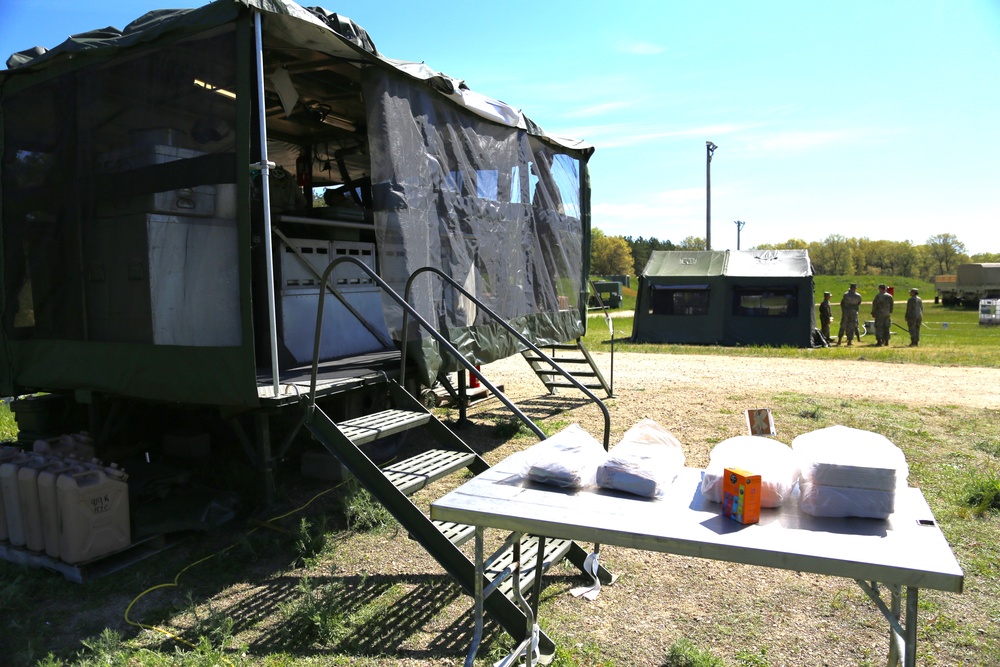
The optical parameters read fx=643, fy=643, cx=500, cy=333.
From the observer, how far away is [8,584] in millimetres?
3729

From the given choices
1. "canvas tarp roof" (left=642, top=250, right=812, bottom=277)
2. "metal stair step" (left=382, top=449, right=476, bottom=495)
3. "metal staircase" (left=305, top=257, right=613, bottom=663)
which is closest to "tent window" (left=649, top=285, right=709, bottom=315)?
"canvas tarp roof" (left=642, top=250, right=812, bottom=277)

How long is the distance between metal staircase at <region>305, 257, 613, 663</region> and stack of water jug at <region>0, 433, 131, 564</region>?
131 centimetres

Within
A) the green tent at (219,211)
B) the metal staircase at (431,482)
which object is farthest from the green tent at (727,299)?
the metal staircase at (431,482)

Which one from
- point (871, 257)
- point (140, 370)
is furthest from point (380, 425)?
point (871, 257)

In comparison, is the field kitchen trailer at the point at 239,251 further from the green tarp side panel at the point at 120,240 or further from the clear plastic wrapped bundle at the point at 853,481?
the clear plastic wrapped bundle at the point at 853,481

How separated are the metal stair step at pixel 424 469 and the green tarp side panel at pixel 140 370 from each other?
3.33 feet

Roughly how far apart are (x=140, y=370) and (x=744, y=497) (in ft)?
12.9

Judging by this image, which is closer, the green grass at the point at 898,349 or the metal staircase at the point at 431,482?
the metal staircase at the point at 431,482

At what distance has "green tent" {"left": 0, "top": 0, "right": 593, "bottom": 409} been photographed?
3.90 m

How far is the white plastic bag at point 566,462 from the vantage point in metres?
2.38

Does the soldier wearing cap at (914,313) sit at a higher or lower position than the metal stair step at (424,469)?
higher

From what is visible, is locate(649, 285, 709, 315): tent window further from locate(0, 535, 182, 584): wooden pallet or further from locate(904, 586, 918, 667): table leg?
locate(904, 586, 918, 667): table leg

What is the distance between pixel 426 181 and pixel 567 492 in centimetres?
333

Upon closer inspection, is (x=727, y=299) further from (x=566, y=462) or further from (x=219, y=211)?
(x=566, y=462)
